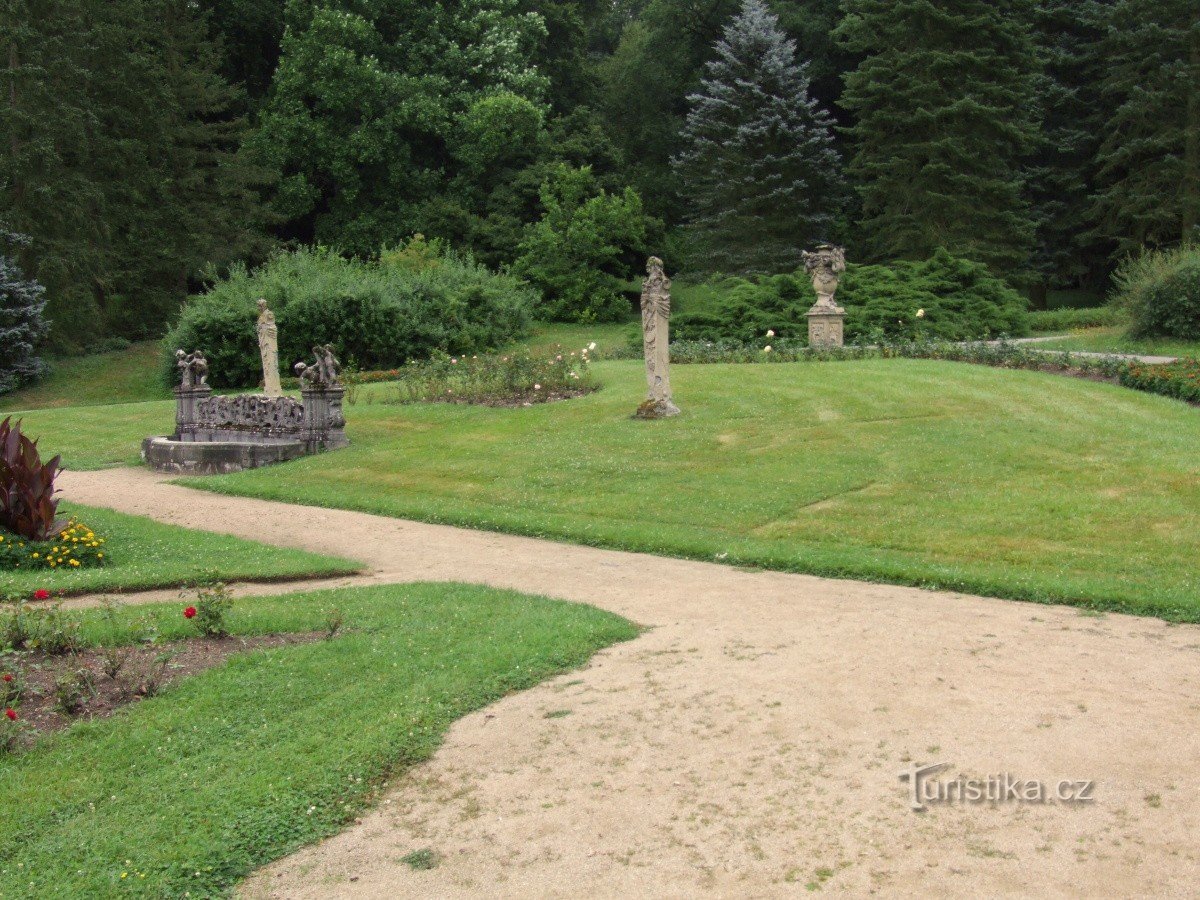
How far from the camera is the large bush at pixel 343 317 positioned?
3175 cm

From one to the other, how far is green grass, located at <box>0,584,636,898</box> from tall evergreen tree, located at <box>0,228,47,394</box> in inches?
1143

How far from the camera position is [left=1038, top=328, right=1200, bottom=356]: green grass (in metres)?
25.5

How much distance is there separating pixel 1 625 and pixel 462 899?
5106 mm

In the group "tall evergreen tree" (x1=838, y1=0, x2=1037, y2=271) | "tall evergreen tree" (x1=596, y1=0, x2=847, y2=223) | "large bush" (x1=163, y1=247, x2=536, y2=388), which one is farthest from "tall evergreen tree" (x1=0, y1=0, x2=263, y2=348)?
"tall evergreen tree" (x1=838, y1=0, x2=1037, y2=271)

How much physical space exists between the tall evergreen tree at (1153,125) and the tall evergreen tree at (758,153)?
32.7 feet

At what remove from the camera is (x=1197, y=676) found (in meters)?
7.13

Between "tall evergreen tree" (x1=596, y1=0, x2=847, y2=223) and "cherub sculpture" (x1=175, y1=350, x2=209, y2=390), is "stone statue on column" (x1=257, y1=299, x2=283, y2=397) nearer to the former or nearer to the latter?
"cherub sculpture" (x1=175, y1=350, x2=209, y2=390)

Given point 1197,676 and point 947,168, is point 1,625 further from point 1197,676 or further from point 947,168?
point 947,168

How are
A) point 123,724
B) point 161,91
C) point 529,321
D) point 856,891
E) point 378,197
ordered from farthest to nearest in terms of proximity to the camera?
point 378,197
point 161,91
point 529,321
point 123,724
point 856,891

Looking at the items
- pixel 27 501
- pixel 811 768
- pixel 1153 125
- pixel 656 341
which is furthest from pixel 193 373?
pixel 1153 125

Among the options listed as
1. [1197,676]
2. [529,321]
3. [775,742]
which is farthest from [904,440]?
[529,321]

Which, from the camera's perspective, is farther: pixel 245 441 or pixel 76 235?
pixel 76 235

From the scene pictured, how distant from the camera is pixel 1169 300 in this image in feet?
87.4

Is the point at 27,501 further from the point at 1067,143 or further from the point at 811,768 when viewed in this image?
the point at 1067,143
